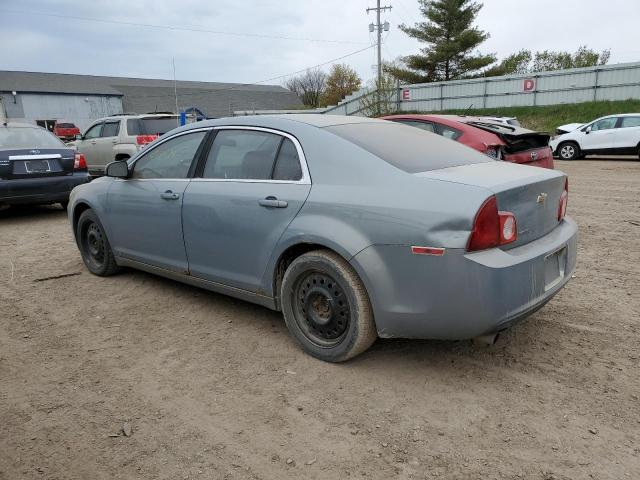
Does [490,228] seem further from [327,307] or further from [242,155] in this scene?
[242,155]

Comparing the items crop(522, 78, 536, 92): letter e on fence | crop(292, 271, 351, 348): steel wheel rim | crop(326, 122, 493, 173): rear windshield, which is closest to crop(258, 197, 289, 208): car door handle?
crop(292, 271, 351, 348): steel wheel rim

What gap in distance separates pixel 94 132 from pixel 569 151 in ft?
50.3

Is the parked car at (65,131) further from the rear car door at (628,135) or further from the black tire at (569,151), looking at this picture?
the rear car door at (628,135)

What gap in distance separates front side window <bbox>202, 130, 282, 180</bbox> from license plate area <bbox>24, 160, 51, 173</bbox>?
211 inches

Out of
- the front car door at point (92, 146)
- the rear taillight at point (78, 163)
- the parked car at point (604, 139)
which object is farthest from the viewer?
the parked car at point (604, 139)

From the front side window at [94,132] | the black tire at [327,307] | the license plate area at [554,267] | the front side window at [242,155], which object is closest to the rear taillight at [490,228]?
the license plate area at [554,267]

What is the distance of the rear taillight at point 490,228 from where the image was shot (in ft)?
8.80

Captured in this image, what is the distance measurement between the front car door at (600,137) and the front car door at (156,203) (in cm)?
1658

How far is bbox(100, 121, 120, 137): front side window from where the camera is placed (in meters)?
12.1

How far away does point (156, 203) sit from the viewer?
4285mm

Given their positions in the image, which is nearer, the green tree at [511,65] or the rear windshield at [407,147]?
the rear windshield at [407,147]

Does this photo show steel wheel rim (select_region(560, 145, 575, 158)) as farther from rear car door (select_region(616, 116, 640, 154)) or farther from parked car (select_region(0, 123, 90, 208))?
parked car (select_region(0, 123, 90, 208))

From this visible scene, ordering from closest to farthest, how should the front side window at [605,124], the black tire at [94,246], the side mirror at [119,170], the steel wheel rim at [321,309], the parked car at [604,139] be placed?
1. the steel wheel rim at [321,309]
2. the side mirror at [119,170]
3. the black tire at [94,246]
4. the parked car at [604,139]
5. the front side window at [605,124]

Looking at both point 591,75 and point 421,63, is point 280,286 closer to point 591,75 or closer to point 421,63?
point 591,75
